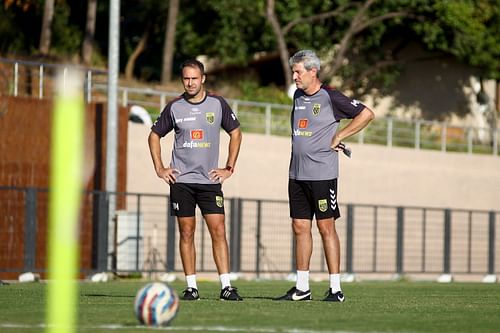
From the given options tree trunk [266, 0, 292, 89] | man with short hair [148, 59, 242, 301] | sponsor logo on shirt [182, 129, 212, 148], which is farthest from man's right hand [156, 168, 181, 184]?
tree trunk [266, 0, 292, 89]

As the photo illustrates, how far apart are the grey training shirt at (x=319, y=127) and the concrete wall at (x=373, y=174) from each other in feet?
48.9

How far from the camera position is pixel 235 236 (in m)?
24.1

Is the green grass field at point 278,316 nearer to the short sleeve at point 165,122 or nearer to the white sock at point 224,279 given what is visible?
the white sock at point 224,279

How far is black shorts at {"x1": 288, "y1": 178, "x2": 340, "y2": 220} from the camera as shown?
1128 centimetres

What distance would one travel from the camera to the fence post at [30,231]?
20344 millimetres

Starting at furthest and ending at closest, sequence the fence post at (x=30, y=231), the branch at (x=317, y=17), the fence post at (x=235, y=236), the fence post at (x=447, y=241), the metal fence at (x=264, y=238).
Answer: the branch at (x=317, y=17) → the fence post at (x=447, y=241) → the fence post at (x=235, y=236) → the metal fence at (x=264, y=238) → the fence post at (x=30, y=231)

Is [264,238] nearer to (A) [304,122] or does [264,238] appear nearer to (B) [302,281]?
(B) [302,281]

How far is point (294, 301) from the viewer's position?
11398mm

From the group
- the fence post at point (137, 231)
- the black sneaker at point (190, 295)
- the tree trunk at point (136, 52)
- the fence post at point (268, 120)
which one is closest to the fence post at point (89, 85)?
the fence post at point (137, 231)

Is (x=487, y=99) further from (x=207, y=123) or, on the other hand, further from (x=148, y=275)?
(x=207, y=123)

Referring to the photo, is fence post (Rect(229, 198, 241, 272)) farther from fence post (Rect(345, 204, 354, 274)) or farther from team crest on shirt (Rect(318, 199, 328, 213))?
team crest on shirt (Rect(318, 199, 328, 213))

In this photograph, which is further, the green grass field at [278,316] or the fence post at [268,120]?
the fence post at [268,120]

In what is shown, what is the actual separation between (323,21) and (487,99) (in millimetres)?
6967

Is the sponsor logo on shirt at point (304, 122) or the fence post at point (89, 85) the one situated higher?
the fence post at point (89, 85)
